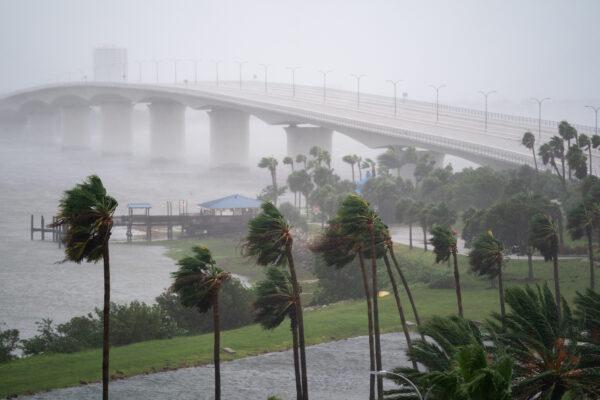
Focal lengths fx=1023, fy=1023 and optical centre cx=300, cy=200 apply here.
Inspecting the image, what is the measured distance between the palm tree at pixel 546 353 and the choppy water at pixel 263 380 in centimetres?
1523

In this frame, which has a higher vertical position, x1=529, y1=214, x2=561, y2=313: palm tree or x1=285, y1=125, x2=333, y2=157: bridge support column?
x1=285, y1=125, x2=333, y2=157: bridge support column

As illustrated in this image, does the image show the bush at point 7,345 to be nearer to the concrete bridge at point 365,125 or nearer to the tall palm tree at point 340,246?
the tall palm tree at point 340,246

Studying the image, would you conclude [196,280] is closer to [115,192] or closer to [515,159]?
[515,159]

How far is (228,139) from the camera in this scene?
18688 cm

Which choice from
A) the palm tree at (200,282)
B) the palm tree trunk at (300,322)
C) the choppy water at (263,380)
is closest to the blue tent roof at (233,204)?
the choppy water at (263,380)

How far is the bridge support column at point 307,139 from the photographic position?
157 metres

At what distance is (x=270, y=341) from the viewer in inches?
1932

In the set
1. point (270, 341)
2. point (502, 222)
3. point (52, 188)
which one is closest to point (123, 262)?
point (502, 222)

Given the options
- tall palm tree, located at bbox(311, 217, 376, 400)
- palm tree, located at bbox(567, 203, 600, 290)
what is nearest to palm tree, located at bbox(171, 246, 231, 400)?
tall palm tree, located at bbox(311, 217, 376, 400)

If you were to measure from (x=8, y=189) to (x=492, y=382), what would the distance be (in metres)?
142

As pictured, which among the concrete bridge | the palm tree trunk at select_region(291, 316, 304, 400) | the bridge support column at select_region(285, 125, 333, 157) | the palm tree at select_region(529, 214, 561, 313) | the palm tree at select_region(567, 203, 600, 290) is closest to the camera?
the palm tree trunk at select_region(291, 316, 304, 400)

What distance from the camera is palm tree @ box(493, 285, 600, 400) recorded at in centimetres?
2238

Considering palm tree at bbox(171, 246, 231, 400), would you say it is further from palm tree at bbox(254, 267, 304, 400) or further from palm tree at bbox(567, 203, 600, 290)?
palm tree at bbox(567, 203, 600, 290)

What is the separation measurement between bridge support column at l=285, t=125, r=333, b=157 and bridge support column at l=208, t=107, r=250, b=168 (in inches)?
Answer: 1164
